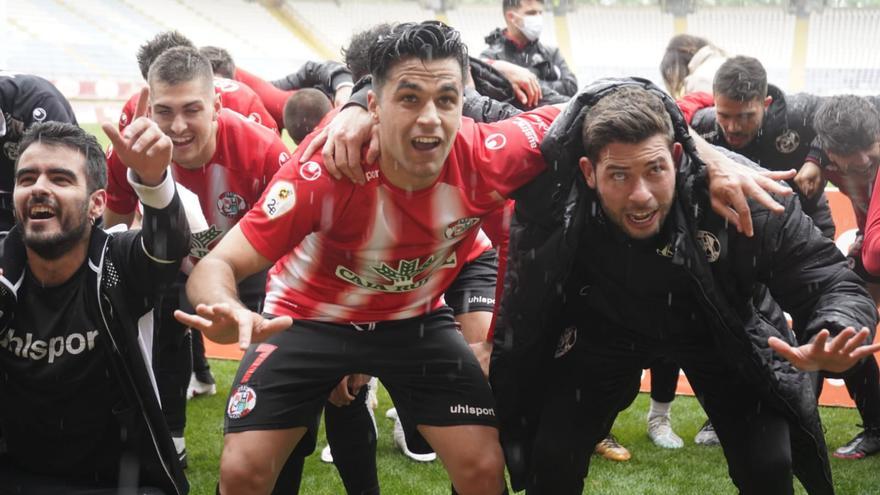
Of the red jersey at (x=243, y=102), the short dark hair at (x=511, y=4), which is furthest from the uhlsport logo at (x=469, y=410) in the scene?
the short dark hair at (x=511, y=4)

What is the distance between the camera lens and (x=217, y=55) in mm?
6473

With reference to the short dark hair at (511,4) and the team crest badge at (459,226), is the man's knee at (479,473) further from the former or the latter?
the short dark hair at (511,4)

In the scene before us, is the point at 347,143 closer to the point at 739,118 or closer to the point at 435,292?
the point at 435,292

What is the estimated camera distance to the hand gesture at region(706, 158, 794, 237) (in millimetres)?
3328

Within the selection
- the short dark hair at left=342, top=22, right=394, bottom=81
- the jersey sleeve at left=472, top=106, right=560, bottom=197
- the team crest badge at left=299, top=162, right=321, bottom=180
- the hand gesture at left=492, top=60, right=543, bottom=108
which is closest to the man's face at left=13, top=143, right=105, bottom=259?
the team crest badge at left=299, top=162, right=321, bottom=180

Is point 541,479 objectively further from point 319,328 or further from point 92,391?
point 92,391

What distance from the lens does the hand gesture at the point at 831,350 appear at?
3078 mm

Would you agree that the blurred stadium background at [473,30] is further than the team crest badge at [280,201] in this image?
Yes

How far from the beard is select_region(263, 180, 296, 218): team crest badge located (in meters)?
0.64

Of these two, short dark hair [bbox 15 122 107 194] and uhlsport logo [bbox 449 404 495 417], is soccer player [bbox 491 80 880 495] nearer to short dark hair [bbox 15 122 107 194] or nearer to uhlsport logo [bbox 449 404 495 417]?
uhlsport logo [bbox 449 404 495 417]

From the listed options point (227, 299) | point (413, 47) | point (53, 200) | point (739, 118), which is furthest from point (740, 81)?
point (53, 200)

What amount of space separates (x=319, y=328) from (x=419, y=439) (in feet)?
2.78

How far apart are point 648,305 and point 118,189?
2.54m

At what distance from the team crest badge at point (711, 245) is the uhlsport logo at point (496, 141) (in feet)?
2.60
